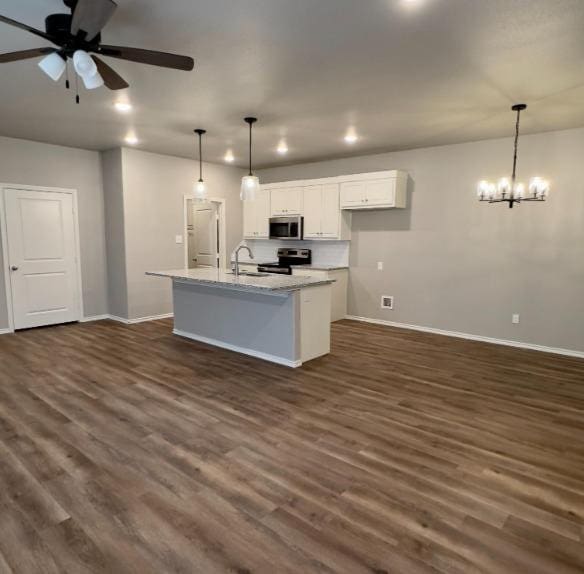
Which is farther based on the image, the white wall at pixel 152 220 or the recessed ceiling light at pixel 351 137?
the white wall at pixel 152 220

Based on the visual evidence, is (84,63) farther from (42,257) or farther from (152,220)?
(42,257)

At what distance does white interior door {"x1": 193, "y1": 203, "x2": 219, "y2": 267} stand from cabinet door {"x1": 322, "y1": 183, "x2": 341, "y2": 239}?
2.19 metres

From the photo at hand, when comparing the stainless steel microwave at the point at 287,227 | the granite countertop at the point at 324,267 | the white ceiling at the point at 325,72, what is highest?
the white ceiling at the point at 325,72

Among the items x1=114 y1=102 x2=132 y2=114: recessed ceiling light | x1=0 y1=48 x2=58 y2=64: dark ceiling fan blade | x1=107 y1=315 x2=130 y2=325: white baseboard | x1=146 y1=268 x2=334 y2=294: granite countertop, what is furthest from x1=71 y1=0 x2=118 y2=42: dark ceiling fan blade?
x1=107 y1=315 x2=130 y2=325: white baseboard

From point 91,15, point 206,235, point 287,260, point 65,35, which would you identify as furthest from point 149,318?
point 91,15

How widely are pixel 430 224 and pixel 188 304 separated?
3.62 metres

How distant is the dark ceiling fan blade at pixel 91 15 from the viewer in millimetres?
1838

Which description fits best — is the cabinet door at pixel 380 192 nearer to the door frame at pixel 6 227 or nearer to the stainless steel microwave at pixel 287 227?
the stainless steel microwave at pixel 287 227

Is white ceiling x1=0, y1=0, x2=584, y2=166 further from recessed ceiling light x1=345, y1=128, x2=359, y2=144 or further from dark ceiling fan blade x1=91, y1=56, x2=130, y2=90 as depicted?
dark ceiling fan blade x1=91, y1=56, x2=130, y2=90

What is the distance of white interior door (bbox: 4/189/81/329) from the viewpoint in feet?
18.6

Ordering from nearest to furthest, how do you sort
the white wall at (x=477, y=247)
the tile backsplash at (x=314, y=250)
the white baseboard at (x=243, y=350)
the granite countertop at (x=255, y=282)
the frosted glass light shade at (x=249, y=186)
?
the granite countertop at (x=255, y=282), the frosted glass light shade at (x=249, y=186), the white baseboard at (x=243, y=350), the white wall at (x=477, y=247), the tile backsplash at (x=314, y=250)

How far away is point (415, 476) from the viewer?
2389mm

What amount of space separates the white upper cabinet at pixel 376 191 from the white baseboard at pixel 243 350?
2.84 m

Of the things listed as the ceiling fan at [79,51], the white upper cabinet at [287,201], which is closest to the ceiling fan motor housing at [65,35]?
the ceiling fan at [79,51]
